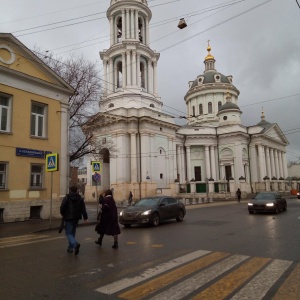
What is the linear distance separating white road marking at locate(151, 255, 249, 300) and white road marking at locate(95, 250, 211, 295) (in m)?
0.72

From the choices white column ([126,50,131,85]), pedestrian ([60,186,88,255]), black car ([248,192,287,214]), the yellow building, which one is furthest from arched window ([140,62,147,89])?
pedestrian ([60,186,88,255])

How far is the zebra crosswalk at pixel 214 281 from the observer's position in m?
4.82

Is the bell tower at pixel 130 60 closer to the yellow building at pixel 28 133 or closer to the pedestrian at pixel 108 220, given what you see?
the yellow building at pixel 28 133

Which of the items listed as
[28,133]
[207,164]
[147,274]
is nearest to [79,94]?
[28,133]

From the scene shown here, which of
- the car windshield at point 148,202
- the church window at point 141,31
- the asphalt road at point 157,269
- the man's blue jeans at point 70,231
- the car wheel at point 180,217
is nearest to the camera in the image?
the asphalt road at point 157,269

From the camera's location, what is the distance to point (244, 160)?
5384cm

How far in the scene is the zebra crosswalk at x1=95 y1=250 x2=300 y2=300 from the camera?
15.8 ft

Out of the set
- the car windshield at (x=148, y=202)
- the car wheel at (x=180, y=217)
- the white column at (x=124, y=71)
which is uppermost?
the white column at (x=124, y=71)

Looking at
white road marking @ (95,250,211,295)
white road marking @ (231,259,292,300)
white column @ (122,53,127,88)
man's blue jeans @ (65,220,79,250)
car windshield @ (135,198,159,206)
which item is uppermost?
white column @ (122,53,127,88)

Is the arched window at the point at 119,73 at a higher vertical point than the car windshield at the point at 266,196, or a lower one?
higher

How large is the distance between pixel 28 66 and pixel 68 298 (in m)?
16.3

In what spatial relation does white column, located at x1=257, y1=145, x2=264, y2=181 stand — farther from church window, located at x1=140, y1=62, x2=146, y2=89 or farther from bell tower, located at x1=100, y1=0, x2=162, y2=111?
church window, located at x1=140, y1=62, x2=146, y2=89

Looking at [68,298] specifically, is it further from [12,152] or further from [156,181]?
[156,181]

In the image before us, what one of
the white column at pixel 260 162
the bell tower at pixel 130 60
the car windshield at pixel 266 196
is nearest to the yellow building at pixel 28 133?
the car windshield at pixel 266 196
